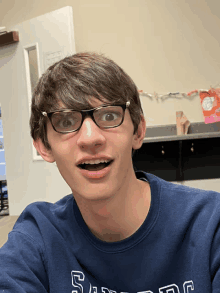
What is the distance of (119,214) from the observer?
0.83m

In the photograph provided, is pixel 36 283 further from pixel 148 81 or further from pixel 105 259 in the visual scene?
pixel 148 81

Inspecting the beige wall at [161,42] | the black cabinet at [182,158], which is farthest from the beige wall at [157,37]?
the black cabinet at [182,158]

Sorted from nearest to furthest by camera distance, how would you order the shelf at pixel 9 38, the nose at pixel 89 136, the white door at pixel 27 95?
the nose at pixel 89 136 < the white door at pixel 27 95 < the shelf at pixel 9 38

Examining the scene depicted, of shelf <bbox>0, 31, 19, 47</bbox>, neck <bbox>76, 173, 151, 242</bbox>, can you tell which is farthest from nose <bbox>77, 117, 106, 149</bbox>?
shelf <bbox>0, 31, 19, 47</bbox>

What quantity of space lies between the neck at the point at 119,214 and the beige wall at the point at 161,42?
173 cm

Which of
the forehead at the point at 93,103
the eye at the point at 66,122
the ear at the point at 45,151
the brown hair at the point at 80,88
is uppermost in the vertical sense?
the brown hair at the point at 80,88

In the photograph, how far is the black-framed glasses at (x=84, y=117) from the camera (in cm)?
74

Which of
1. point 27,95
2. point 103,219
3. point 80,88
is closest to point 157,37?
point 27,95

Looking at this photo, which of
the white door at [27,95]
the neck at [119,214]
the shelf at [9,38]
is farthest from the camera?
the shelf at [9,38]

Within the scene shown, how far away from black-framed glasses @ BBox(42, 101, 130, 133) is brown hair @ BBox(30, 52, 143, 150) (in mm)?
19

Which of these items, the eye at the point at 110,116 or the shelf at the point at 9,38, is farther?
the shelf at the point at 9,38

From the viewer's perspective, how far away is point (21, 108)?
2689mm

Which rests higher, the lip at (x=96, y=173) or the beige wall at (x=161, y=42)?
the beige wall at (x=161, y=42)

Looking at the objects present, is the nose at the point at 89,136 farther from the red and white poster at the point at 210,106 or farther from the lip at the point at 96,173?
the red and white poster at the point at 210,106
